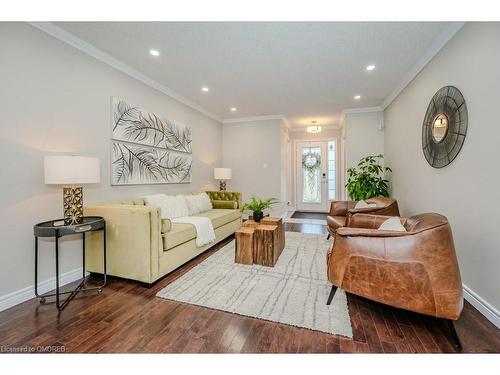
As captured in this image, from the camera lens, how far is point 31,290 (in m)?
2.00

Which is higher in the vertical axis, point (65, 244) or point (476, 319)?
point (65, 244)

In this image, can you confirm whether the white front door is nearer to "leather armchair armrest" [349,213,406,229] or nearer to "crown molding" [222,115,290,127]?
"crown molding" [222,115,290,127]

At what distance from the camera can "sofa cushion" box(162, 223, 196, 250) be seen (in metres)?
2.34

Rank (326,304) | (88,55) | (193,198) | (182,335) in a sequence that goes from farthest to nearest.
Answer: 1. (193,198)
2. (88,55)
3. (326,304)
4. (182,335)

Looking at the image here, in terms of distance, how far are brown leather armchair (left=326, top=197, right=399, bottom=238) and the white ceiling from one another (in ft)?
6.04

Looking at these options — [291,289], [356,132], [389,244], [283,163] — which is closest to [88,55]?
[291,289]

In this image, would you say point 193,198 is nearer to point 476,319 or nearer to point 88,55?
point 88,55

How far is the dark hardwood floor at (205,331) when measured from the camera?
1388 millimetres

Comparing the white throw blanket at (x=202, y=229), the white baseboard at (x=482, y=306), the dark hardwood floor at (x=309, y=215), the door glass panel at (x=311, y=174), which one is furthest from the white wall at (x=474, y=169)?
the door glass panel at (x=311, y=174)

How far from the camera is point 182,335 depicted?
151 cm

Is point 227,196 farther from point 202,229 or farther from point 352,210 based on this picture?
point 352,210

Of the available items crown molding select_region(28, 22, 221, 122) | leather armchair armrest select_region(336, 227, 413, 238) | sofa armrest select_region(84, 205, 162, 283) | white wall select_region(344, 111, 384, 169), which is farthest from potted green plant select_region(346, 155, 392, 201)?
crown molding select_region(28, 22, 221, 122)

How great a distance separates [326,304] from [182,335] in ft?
3.79

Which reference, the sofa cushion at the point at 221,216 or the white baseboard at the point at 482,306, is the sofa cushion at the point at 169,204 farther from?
the white baseboard at the point at 482,306
